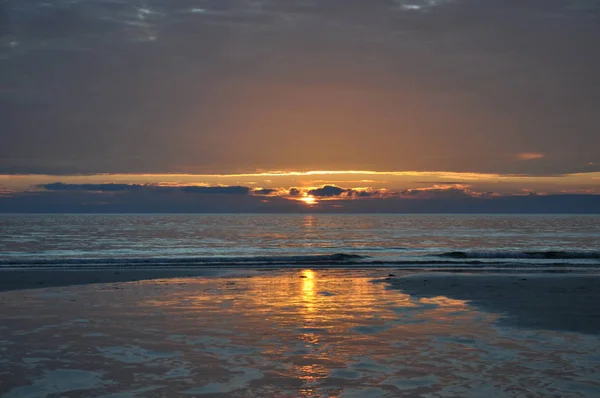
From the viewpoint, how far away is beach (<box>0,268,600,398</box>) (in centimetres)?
982

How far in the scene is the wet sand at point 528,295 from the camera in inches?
635

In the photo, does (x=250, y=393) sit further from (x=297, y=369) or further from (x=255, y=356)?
(x=255, y=356)

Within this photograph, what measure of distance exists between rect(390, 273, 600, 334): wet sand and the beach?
11 cm

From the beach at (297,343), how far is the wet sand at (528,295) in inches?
4.3

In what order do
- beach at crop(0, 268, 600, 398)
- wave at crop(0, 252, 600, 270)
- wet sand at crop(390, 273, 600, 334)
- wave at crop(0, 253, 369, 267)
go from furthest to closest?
wave at crop(0, 253, 369, 267), wave at crop(0, 252, 600, 270), wet sand at crop(390, 273, 600, 334), beach at crop(0, 268, 600, 398)

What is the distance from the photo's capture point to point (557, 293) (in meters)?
22.2

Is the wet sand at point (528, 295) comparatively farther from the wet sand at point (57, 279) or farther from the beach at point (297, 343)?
the wet sand at point (57, 279)

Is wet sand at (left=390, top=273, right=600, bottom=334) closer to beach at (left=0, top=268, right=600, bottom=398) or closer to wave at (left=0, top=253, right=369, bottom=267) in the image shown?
beach at (left=0, top=268, right=600, bottom=398)

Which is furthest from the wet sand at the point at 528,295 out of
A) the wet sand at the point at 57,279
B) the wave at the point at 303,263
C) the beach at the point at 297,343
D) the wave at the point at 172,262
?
the wave at the point at 172,262

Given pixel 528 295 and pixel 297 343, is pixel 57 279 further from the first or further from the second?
pixel 528 295

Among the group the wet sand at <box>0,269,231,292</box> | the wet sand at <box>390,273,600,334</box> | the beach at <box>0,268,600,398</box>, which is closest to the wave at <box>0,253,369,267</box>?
the wet sand at <box>0,269,231,292</box>

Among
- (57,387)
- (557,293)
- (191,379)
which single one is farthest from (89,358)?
(557,293)

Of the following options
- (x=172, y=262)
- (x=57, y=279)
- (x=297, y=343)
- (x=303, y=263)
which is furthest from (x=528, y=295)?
(x=172, y=262)

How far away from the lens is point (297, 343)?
42.4ft
